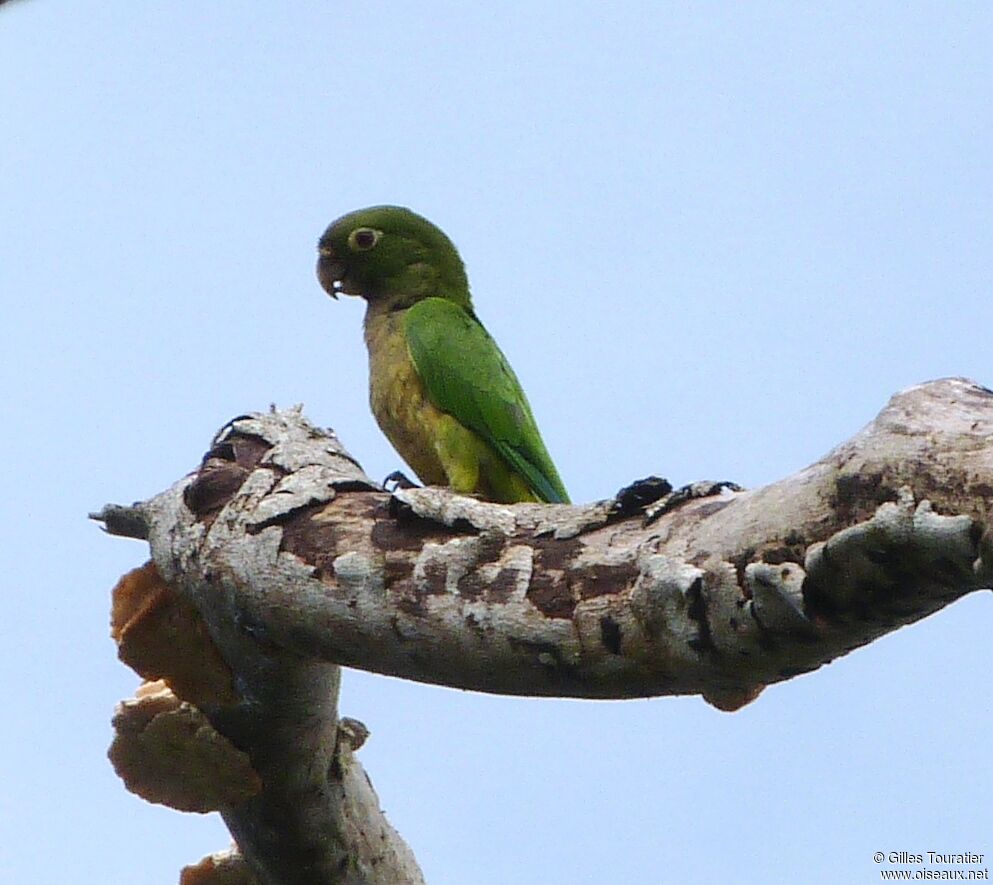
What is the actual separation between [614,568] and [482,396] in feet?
13.1

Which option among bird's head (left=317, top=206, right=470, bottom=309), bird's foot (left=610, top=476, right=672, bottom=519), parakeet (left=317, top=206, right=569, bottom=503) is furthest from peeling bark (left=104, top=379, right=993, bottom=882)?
bird's head (left=317, top=206, right=470, bottom=309)

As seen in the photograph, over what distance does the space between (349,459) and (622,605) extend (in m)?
1.53

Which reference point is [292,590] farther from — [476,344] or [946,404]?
[476,344]

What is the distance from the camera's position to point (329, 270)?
806cm

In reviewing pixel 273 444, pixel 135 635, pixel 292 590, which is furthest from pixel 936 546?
pixel 135 635

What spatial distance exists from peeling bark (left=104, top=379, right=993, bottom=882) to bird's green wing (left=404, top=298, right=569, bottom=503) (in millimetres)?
2652

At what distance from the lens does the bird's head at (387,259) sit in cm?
791

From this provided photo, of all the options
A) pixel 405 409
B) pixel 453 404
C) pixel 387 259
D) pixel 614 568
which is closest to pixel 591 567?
pixel 614 568

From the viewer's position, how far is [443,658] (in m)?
3.11

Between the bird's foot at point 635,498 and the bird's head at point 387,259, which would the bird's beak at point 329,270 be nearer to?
the bird's head at point 387,259

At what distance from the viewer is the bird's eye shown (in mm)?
7906

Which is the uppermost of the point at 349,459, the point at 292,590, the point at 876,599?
the point at 349,459

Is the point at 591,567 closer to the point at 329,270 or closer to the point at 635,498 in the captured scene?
the point at 635,498

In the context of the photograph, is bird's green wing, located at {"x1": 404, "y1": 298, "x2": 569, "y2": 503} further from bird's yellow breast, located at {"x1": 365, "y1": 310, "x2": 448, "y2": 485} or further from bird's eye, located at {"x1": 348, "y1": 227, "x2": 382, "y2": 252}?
bird's eye, located at {"x1": 348, "y1": 227, "x2": 382, "y2": 252}
